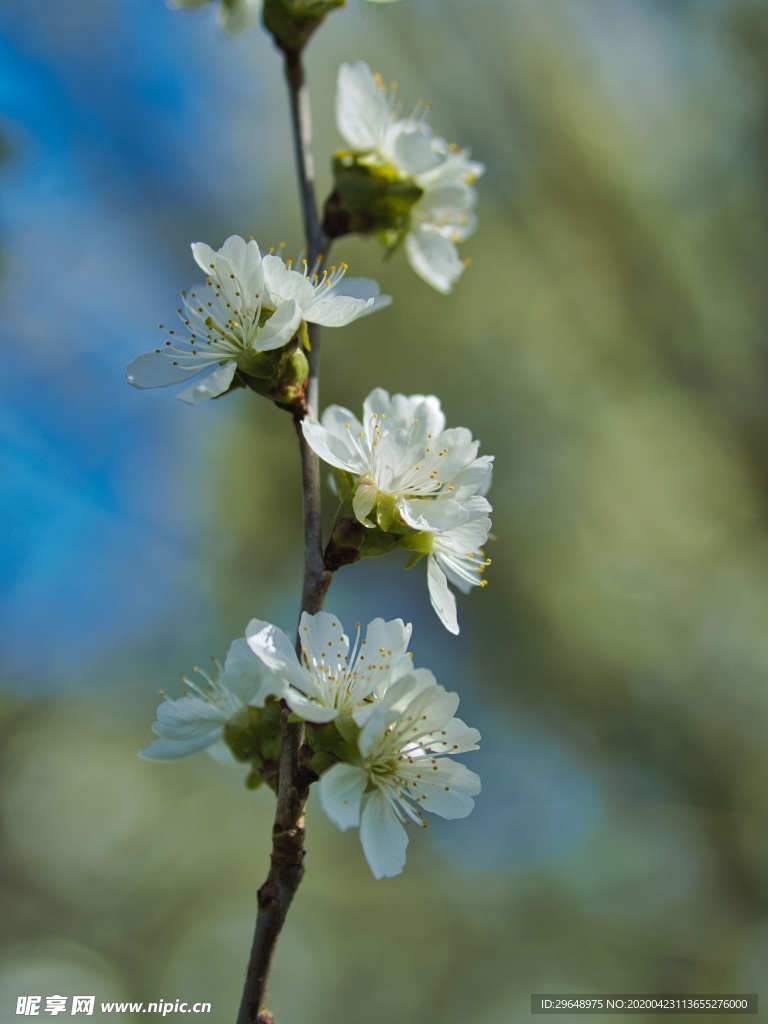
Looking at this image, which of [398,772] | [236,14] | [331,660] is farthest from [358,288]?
[236,14]

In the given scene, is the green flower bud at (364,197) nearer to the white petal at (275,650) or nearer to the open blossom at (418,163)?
the open blossom at (418,163)

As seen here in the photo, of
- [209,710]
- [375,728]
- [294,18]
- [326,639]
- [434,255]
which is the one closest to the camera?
[375,728]

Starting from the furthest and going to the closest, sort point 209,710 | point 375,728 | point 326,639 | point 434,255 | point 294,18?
point 434,255 → point 294,18 → point 209,710 → point 326,639 → point 375,728

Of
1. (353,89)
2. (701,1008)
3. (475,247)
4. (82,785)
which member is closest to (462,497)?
(353,89)

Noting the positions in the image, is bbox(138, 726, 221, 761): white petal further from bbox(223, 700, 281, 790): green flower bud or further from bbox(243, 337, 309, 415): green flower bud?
bbox(243, 337, 309, 415): green flower bud

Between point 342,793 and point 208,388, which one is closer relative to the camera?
point 342,793

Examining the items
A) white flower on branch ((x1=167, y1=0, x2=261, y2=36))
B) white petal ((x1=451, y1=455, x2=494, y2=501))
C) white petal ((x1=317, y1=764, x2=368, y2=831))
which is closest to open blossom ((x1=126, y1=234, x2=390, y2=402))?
white petal ((x1=451, y1=455, x2=494, y2=501))

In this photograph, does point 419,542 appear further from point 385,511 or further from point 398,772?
point 398,772
